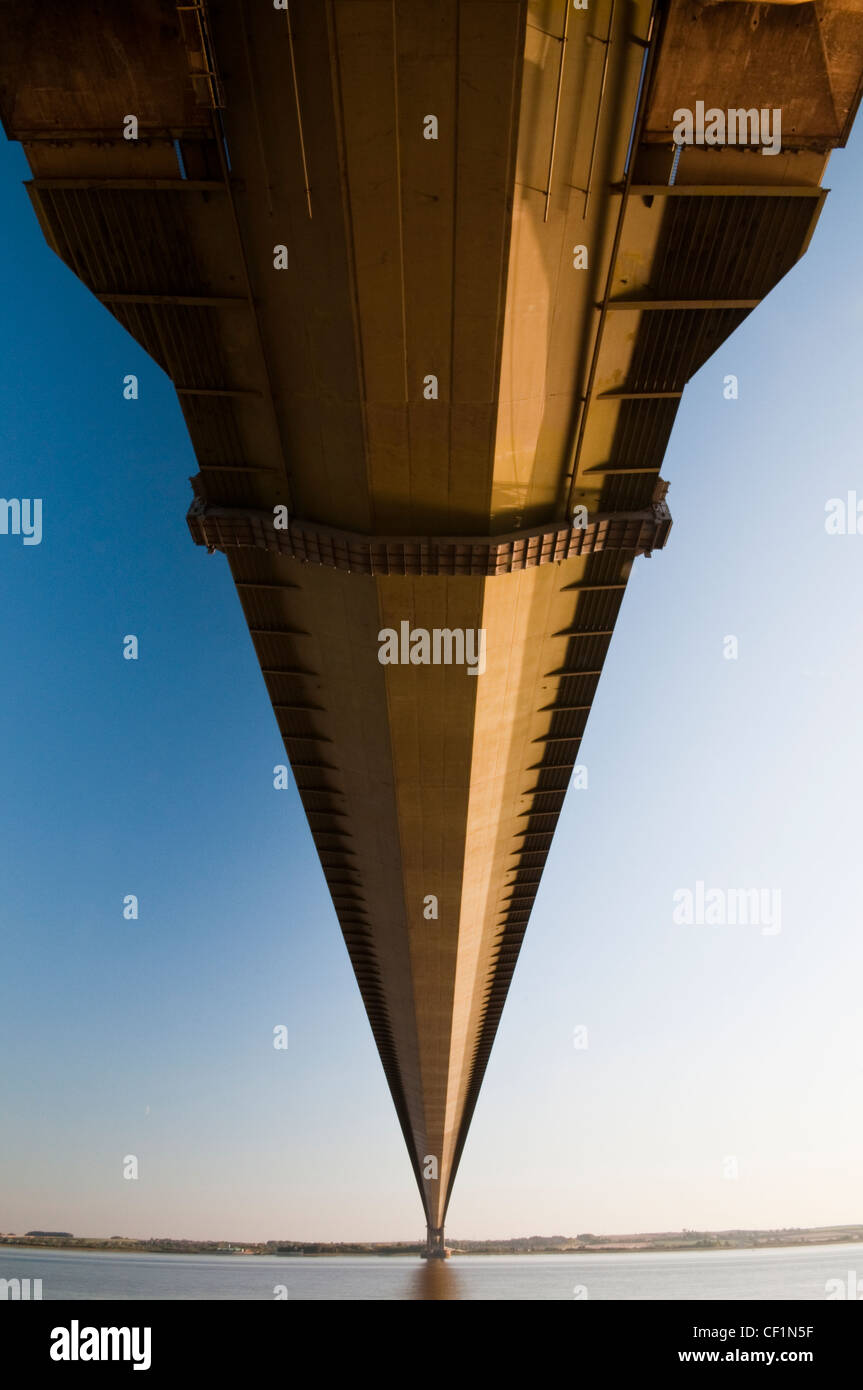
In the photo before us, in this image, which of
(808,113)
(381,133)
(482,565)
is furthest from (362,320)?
(808,113)

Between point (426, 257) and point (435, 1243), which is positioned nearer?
point (426, 257)

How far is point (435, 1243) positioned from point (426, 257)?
86.2m

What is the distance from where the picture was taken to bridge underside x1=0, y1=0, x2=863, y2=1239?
9.71 metres

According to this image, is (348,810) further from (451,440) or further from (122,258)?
(122,258)

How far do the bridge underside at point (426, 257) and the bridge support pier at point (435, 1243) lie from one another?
72282 mm

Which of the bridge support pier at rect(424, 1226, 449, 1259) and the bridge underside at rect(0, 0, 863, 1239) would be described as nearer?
the bridge underside at rect(0, 0, 863, 1239)

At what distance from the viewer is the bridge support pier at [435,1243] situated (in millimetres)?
72750

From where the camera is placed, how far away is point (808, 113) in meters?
10.7

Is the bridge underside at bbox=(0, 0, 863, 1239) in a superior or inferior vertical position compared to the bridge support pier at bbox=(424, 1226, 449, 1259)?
superior

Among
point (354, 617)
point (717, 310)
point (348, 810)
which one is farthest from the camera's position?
point (348, 810)

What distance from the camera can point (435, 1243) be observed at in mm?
74812

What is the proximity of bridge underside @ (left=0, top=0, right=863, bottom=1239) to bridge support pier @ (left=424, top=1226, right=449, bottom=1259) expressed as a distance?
72.3 meters

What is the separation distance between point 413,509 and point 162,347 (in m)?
4.93

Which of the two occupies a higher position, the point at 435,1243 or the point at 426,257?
the point at 426,257
